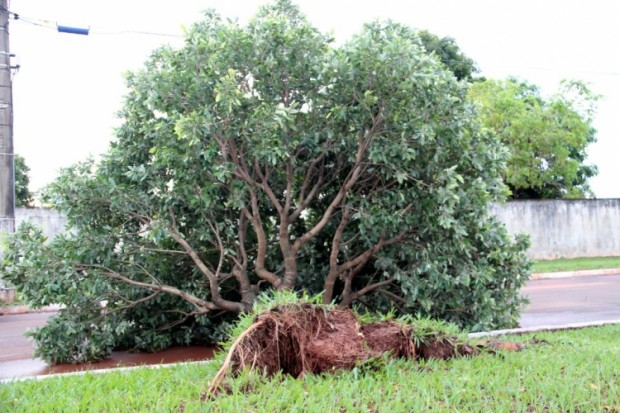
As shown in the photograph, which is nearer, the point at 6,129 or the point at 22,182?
the point at 6,129

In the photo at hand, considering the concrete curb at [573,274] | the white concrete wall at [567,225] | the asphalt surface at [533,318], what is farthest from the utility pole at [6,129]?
the white concrete wall at [567,225]

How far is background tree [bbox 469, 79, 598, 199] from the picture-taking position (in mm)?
25328

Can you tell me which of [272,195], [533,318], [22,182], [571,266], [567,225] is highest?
[22,182]

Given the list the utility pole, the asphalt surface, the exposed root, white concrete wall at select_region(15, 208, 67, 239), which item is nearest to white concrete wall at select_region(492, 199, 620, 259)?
the asphalt surface

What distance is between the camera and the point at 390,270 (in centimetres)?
787

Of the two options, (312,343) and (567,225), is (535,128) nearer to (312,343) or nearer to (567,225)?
(567,225)

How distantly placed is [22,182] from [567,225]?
21613 mm

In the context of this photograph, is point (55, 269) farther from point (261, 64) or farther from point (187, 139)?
point (261, 64)

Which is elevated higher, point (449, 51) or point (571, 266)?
point (449, 51)

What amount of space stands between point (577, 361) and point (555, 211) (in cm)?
2088

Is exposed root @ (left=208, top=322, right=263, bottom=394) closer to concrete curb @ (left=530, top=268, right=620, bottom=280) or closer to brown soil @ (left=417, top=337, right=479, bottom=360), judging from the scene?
brown soil @ (left=417, top=337, right=479, bottom=360)

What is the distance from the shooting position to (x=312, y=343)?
509 cm

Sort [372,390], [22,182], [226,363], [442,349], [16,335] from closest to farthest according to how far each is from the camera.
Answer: [372,390] < [226,363] < [442,349] < [16,335] < [22,182]

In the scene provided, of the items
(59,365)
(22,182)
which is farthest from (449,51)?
(59,365)
